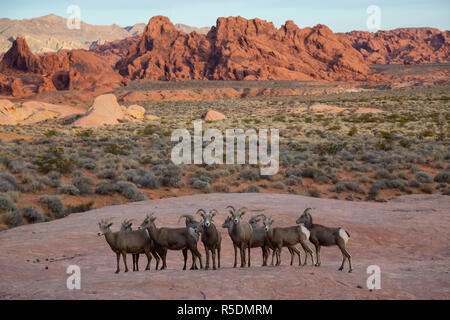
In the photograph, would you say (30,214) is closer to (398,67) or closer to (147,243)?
(147,243)

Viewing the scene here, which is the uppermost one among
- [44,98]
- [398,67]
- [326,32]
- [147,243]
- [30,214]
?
[326,32]

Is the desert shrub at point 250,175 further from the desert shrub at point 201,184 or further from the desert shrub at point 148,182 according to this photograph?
the desert shrub at point 148,182

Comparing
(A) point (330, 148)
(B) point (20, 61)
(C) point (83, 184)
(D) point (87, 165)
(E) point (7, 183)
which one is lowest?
(C) point (83, 184)

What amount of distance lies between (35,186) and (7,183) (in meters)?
1.13

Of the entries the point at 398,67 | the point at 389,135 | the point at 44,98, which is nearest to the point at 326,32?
the point at 398,67

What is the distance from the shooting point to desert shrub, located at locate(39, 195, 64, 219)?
53.0 ft

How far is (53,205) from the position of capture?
53.5 feet

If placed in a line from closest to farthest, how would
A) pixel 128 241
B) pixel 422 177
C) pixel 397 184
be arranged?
pixel 128 241 → pixel 397 184 → pixel 422 177

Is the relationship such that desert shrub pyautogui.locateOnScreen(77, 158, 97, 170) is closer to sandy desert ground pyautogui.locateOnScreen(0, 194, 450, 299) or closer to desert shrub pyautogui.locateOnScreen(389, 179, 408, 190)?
sandy desert ground pyautogui.locateOnScreen(0, 194, 450, 299)

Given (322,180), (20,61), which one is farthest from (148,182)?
(20,61)

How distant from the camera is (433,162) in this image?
85.7ft

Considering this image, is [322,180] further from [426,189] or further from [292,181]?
[426,189]
